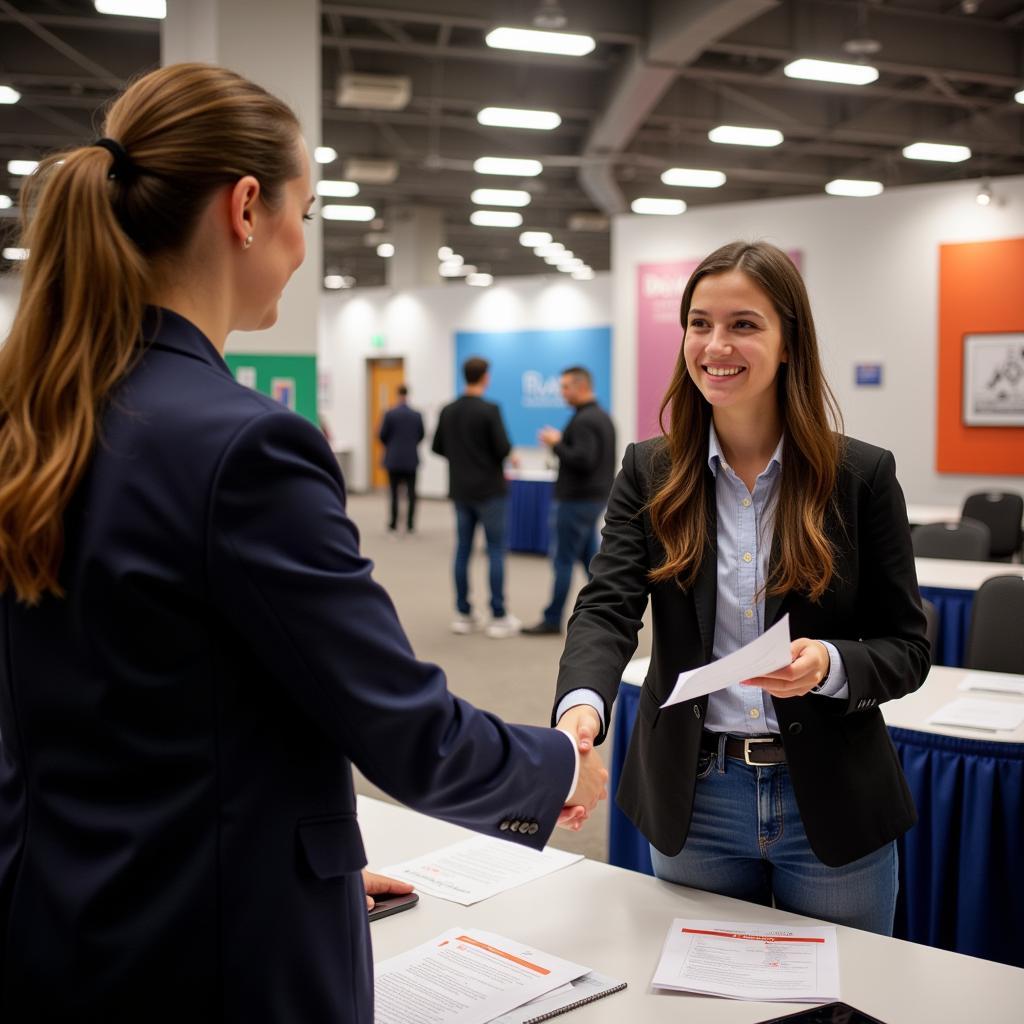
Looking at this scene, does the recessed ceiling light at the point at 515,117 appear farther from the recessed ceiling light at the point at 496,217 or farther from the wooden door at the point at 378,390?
the wooden door at the point at 378,390

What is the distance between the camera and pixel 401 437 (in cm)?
1212

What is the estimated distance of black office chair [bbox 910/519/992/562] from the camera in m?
5.59

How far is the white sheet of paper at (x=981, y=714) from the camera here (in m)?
2.62

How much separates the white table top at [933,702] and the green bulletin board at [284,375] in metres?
3.00

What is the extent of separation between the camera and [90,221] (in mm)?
933

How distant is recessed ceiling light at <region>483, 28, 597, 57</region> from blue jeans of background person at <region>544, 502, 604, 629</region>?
3.44m

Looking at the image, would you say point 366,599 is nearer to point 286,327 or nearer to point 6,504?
point 6,504

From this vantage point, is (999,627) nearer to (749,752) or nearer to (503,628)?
(749,752)

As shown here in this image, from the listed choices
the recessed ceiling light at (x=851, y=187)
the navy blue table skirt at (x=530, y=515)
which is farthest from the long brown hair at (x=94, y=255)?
the recessed ceiling light at (x=851, y=187)

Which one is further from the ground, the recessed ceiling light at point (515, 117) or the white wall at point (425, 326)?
the recessed ceiling light at point (515, 117)

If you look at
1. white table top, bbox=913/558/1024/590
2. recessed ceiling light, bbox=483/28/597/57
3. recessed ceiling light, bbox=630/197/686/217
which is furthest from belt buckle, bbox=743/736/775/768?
recessed ceiling light, bbox=630/197/686/217

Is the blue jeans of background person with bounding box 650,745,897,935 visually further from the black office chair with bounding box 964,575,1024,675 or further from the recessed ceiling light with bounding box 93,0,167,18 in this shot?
the recessed ceiling light with bounding box 93,0,167,18

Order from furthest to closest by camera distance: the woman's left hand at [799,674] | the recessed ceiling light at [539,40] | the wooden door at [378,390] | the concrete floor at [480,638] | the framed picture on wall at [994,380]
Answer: the wooden door at [378,390] → the framed picture on wall at [994,380] → the recessed ceiling light at [539,40] → the concrete floor at [480,638] → the woman's left hand at [799,674]

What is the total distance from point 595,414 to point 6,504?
6.41 m
